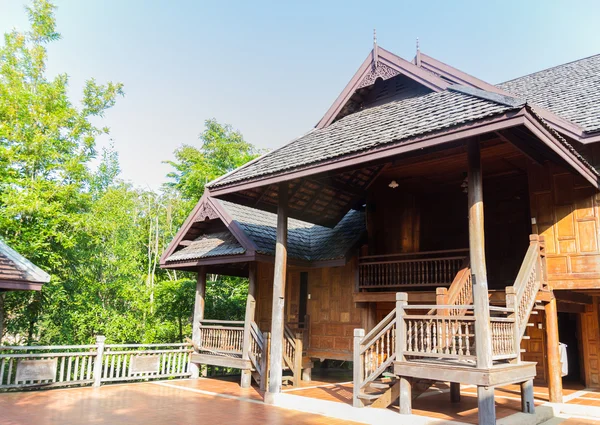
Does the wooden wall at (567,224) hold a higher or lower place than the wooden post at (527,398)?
higher

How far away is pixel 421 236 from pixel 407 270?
2.23 meters

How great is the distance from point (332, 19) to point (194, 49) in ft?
18.7

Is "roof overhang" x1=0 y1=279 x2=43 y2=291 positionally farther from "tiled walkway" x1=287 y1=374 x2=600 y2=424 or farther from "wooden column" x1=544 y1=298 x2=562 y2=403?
"wooden column" x1=544 y1=298 x2=562 y2=403

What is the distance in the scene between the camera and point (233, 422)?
789 cm

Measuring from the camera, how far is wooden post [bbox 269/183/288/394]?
9.55 metres

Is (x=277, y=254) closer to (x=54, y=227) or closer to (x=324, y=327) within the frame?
(x=324, y=327)

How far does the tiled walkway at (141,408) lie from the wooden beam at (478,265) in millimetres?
2782

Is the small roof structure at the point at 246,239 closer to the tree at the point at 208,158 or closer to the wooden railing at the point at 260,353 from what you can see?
the wooden railing at the point at 260,353

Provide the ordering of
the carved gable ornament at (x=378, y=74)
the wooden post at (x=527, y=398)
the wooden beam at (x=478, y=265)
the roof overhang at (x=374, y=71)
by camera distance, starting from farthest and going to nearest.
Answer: the carved gable ornament at (x=378, y=74), the roof overhang at (x=374, y=71), the wooden post at (x=527, y=398), the wooden beam at (x=478, y=265)

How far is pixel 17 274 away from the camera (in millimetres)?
8562

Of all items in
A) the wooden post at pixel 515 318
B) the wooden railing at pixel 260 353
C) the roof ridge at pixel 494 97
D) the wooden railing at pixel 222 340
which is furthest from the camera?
the wooden railing at pixel 222 340

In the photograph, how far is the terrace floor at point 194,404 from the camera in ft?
26.0

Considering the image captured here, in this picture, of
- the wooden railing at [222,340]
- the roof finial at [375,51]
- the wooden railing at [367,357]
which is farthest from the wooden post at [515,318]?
the wooden railing at [222,340]

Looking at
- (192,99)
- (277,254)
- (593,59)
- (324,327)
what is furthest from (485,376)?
(192,99)
